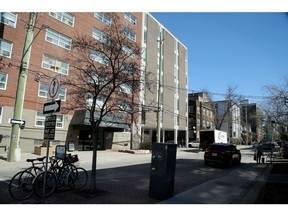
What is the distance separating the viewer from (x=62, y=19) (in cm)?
2705

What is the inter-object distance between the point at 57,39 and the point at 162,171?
2295 cm

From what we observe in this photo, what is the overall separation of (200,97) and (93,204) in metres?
64.7

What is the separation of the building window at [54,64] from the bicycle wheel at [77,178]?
18.2m

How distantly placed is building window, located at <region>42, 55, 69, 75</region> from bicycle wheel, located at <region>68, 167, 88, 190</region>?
59.6 feet

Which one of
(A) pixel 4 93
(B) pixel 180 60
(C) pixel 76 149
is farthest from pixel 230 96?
(A) pixel 4 93

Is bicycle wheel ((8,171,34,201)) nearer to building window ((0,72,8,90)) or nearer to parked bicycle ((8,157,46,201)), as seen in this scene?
parked bicycle ((8,157,46,201))

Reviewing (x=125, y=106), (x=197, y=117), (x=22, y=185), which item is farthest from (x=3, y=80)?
(x=197, y=117)

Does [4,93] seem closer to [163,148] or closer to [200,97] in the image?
[163,148]

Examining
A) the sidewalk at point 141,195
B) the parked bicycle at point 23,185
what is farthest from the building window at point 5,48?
the parked bicycle at point 23,185

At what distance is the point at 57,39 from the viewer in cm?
2628

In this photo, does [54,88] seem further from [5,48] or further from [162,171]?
[5,48]

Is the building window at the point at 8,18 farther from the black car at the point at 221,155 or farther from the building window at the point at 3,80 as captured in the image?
the black car at the point at 221,155

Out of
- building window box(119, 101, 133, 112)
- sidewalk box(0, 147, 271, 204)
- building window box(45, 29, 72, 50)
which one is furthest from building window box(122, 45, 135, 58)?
building window box(45, 29, 72, 50)

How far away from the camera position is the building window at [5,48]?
2155 centimetres
